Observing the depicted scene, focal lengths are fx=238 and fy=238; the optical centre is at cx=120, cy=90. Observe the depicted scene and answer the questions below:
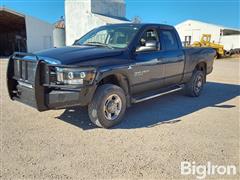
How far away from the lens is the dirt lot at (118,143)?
3.21m

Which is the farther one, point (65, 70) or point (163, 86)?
point (163, 86)

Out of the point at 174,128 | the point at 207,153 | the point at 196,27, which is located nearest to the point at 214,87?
the point at 174,128

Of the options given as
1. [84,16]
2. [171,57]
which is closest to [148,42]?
[171,57]

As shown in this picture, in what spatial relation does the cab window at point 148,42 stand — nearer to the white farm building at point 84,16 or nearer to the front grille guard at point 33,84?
the front grille guard at point 33,84

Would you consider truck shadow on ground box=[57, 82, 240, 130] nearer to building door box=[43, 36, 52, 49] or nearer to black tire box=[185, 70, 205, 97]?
black tire box=[185, 70, 205, 97]

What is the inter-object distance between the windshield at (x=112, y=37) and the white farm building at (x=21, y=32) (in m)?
21.9

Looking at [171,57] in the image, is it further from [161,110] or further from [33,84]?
[33,84]

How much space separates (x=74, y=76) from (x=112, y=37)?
6.31 ft

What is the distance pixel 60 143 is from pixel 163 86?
10.2 ft

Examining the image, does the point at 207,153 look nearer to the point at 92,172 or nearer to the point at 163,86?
the point at 92,172

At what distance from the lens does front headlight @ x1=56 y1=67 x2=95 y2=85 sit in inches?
156

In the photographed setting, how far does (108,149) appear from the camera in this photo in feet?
12.4

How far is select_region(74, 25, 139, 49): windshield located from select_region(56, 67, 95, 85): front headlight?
1.31m

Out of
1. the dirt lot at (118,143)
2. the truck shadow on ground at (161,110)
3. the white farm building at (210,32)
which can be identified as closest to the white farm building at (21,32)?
the white farm building at (210,32)
